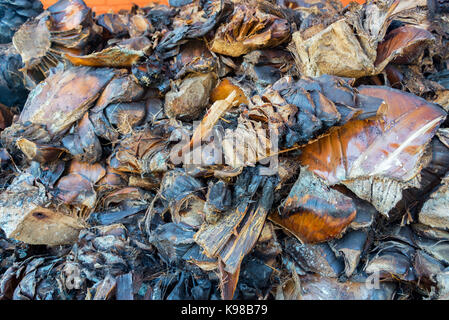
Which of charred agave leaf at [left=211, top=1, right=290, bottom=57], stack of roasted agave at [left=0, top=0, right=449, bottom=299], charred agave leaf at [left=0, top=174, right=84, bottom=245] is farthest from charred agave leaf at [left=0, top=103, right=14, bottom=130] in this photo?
charred agave leaf at [left=211, top=1, right=290, bottom=57]

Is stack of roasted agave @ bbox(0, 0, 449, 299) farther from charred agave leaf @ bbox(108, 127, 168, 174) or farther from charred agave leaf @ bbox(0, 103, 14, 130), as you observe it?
charred agave leaf @ bbox(0, 103, 14, 130)

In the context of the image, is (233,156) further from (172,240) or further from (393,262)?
(393,262)

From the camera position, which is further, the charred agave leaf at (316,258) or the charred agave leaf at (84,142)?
the charred agave leaf at (84,142)

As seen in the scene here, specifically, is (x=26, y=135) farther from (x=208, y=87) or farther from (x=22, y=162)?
(x=208, y=87)

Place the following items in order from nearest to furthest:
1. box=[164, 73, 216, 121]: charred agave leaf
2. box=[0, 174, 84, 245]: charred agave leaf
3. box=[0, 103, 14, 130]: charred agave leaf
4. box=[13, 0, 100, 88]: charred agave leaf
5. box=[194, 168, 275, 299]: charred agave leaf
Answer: box=[194, 168, 275, 299]: charred agave leaf
box=[0, 174, 84, 245]: charred agave leaf
box=[164, 73, 216, 121]: charred agave leaf
box=[13, 0, 100, 88]: charred agave leaf
box=[0, 103, 14, 130]: charred agave leaf

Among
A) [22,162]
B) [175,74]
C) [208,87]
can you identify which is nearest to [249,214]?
[208,87]

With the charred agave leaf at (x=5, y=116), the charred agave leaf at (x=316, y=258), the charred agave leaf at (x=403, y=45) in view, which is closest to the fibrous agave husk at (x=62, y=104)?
the charred agave leaf at (x=5, y=116)

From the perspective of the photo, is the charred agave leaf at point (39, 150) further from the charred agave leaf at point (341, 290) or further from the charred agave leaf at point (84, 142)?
the charred agave leaf at point (341, 290)
